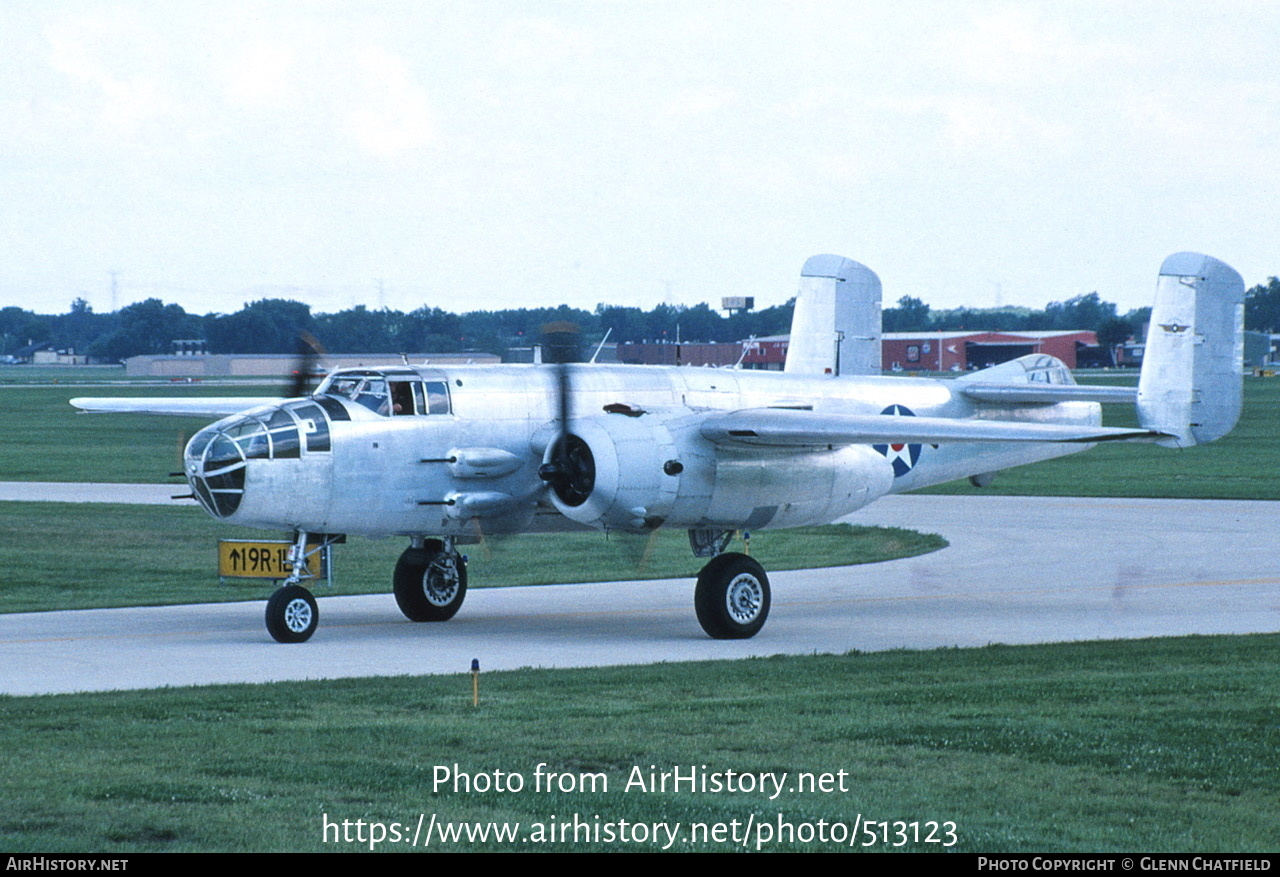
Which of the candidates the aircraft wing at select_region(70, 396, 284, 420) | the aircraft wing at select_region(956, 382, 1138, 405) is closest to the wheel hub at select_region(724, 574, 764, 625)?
the aircraft wing at select_region(956, 382, 1138, 405)

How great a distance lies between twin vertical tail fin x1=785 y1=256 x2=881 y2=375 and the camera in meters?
30.8

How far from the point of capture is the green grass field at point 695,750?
11.3 m

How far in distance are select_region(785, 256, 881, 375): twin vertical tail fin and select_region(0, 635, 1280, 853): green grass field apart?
1230 cm

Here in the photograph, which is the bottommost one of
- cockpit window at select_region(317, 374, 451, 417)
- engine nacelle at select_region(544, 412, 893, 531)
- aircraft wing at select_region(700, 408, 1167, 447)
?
engine nacelle at select_region(544, 412, 893, 531)

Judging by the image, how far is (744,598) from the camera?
21828mm

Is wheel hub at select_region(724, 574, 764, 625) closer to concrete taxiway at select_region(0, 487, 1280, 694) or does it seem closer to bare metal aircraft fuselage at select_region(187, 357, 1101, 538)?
concrete taxiway at select_region(0, 487, 1280, 694)

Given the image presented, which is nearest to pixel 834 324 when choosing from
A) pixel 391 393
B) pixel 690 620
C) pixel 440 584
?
pixel 690 620

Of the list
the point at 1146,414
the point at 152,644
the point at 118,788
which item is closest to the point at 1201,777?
the point at 118,788

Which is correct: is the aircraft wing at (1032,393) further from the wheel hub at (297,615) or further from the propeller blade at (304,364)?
the wheel hub at (297,615)

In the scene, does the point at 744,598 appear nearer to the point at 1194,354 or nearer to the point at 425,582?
the point at 425,582

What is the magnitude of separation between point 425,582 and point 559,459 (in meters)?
3.47

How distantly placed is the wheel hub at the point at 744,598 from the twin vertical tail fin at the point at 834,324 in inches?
370

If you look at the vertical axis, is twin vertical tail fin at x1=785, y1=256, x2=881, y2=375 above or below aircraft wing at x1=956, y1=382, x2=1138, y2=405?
above

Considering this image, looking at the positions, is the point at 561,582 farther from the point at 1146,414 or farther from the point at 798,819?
the point at 798,819
